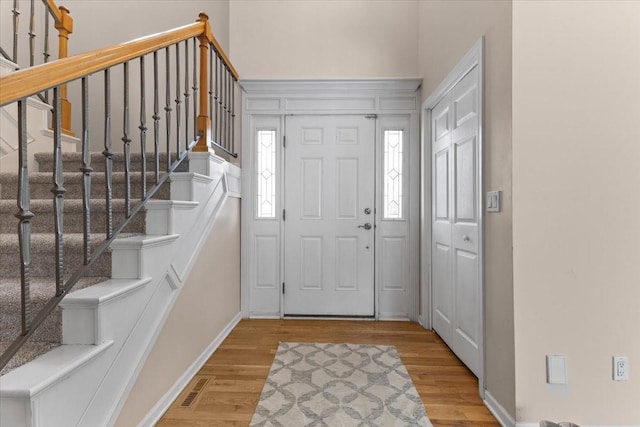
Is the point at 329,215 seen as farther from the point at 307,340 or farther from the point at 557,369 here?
the point at 557,369

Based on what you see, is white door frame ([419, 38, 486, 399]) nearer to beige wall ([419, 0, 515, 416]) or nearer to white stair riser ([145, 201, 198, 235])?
beige wall ([419, 0, 515, 416])

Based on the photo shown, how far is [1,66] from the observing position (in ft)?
7.13

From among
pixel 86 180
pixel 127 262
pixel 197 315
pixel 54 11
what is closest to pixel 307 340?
pixel 197 315

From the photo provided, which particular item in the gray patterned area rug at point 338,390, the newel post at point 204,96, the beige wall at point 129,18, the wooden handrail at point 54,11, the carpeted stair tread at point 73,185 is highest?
the beige wall at point 129,18

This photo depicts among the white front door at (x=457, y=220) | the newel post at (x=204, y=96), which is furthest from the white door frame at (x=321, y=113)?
the newel post at (x=204, y=96)

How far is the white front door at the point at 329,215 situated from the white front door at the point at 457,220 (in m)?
0.69

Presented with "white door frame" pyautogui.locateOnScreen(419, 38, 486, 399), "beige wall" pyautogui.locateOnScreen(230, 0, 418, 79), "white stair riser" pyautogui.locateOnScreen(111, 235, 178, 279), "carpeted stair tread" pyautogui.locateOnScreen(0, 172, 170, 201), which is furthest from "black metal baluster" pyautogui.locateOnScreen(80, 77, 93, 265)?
"beige wall" pyautogui.locateOnScreen(230, 0, 418, 79)

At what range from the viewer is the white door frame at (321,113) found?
3.63 metres

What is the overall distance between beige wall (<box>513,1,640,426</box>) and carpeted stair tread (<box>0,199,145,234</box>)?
1.95m

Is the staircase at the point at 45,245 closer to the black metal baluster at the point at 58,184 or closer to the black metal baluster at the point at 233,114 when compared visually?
the black metal baluster at the point at 58,184

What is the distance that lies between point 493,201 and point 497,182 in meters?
0.10

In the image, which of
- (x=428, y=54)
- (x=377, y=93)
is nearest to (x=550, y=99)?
(x=428, y=54)

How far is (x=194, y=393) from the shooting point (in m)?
2.19

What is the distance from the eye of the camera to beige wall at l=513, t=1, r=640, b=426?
1774mm
